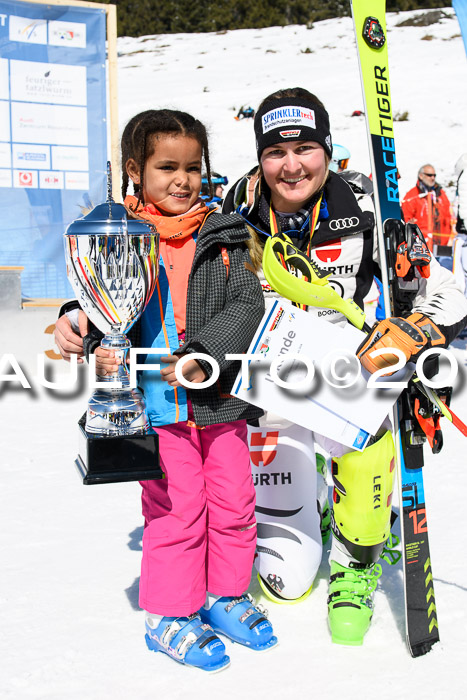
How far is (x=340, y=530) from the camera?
6.95 ft

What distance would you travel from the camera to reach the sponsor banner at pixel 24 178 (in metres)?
6.04

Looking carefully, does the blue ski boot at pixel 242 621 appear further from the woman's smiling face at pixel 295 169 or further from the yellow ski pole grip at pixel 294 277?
the woman's smiling face at pixel 295 169

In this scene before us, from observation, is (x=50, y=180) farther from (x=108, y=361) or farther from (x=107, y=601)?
(x=108, y=361)

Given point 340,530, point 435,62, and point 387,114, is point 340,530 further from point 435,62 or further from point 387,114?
point 435,62

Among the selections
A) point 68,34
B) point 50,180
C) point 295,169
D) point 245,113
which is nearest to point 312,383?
point 295,169

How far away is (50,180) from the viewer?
612cm

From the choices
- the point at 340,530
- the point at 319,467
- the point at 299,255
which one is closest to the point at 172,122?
the point at 299,255

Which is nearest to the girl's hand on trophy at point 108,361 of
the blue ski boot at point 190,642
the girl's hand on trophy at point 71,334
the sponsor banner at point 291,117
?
the girl's hand on trophy at point 71,334

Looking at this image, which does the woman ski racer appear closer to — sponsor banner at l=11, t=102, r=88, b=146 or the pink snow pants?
the pink snow pants

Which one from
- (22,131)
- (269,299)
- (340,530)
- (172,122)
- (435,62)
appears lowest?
(340,530)

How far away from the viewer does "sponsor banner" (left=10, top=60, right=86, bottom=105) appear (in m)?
5.95

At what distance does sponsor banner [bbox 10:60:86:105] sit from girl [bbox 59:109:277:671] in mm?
4495

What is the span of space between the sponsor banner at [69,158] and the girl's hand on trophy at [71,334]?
4.49 m

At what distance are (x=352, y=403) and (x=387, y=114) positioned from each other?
96 centimetres
